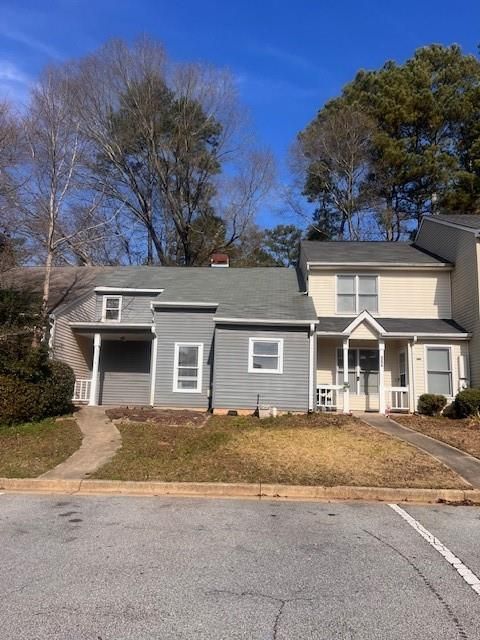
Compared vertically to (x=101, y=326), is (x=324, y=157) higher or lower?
higher

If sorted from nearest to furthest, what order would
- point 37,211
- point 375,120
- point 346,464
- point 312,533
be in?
point 312,533 < point 346,464 < point 37,211 < point 375,120

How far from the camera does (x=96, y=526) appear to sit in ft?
20.2

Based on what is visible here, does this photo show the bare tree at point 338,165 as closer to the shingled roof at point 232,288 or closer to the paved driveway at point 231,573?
the shingled roof at point 232,288

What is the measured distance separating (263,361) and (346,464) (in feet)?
25.9

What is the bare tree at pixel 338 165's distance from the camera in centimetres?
3319

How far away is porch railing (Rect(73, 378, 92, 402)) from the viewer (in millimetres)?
19594

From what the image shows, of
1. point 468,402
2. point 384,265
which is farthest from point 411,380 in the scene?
point 384,265

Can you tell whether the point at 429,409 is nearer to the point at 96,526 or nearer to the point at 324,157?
the point at 96,526

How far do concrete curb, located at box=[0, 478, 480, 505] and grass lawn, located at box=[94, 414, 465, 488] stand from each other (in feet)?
0.89

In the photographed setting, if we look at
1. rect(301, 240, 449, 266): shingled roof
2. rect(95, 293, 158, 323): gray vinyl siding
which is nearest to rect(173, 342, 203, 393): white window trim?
rect(95, 293, 158, 323): gray vinyl siding

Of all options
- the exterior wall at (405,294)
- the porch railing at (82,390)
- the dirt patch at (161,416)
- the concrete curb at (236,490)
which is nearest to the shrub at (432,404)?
the exterior wall at (405,294)

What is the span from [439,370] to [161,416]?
959 centimetres

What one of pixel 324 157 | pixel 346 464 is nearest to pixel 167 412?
pixel 346 464

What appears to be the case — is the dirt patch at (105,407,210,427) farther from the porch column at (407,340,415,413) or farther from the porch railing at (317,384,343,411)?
the porch column at (407,340,415,413)
